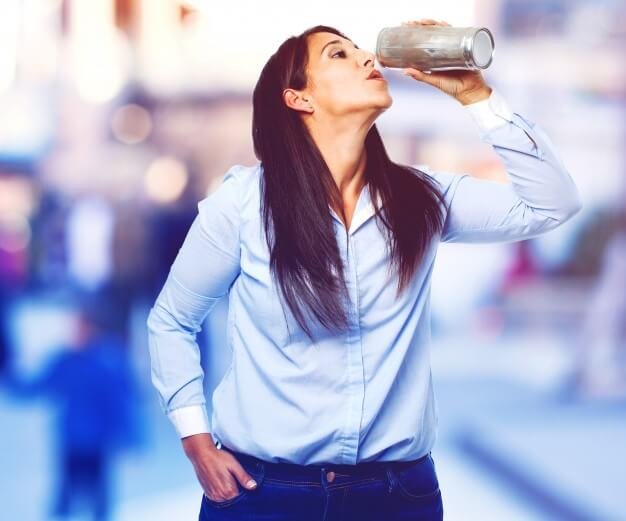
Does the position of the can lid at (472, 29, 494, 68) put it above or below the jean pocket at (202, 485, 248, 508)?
above

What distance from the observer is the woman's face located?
3.73ft

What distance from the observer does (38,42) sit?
4.19m

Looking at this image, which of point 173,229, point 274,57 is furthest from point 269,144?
point 173,229

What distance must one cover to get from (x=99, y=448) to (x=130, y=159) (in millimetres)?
2385

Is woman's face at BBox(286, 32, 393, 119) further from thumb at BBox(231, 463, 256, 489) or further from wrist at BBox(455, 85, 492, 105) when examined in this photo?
thumb at BBox(231, 463, 256, 489)

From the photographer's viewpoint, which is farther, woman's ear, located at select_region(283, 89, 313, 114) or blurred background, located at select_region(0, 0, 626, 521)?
blurred background, located at select_region(0, 0, 626, 521)

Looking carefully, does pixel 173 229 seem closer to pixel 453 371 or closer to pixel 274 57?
pixel 453 371

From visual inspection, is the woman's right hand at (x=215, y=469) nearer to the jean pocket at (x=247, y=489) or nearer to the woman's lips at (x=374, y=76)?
the jean pocket at (x=247, y=489)

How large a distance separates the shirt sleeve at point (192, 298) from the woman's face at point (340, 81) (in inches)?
5.8

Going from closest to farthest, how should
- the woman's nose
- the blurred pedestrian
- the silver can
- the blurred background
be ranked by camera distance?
the silver can
the woman's nose
the blurred pedestrian
the blurred background

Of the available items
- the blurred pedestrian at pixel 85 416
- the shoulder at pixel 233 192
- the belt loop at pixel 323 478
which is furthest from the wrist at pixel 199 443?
the blurred pedestrian at pixel 85 416

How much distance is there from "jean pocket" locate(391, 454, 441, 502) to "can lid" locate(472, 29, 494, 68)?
47 cm

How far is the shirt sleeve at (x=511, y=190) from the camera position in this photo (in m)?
1.12

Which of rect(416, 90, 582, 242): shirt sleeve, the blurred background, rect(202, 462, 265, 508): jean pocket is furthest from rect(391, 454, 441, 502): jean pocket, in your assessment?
the blurred background
